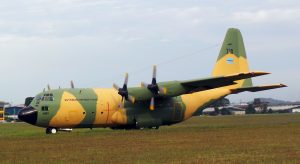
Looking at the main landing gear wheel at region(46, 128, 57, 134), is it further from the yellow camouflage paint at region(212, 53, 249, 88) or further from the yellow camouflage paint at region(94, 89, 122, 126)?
the yellow camouflage paint at region(212, 53, 249, 88)

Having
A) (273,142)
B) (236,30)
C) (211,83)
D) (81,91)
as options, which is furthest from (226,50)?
(273,142)

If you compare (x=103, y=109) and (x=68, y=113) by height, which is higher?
(x=103, y=109)

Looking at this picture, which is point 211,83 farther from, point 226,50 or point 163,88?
point 226,50

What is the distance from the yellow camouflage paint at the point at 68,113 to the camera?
1435 inches

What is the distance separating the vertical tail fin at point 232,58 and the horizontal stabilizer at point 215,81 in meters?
5.23

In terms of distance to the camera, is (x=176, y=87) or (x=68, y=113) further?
(x=176, y=87)

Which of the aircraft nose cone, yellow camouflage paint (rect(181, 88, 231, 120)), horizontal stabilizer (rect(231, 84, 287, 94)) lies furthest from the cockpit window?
horizontal stabilizer (rect(231, 84, 287, 94))

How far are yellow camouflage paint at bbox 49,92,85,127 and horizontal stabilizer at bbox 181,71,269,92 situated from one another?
7.21 metres

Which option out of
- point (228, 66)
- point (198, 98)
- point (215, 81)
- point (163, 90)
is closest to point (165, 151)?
point (163, 90)

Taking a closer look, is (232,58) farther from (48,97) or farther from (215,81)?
(48,97)

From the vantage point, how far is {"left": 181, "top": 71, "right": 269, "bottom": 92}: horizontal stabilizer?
1455 inches

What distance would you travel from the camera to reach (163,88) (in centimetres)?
3797

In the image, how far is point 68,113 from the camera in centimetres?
3656

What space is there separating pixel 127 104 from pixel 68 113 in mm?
4339
